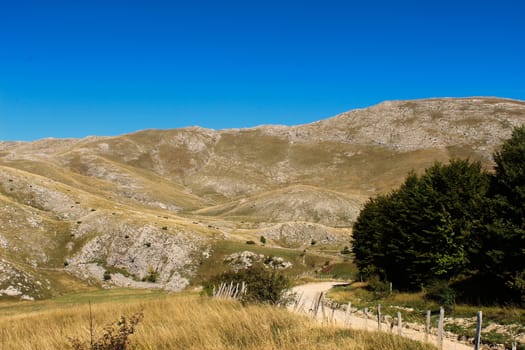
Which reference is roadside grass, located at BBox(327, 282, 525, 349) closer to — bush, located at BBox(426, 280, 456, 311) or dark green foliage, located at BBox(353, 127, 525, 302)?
bush, located at BBox(426, 280, 456, 311)

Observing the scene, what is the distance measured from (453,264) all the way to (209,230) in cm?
5134

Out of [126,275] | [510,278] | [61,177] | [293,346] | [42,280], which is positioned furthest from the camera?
[61,177]

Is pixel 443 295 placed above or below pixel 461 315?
above

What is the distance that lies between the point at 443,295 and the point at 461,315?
3466 mm

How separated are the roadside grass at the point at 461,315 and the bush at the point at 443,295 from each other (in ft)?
1.25

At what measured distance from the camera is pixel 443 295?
85.5ft

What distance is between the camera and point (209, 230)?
75.3 m

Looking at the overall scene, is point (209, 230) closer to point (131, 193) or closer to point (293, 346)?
point (293, 346)

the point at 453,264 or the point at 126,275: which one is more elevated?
the point at 453,264

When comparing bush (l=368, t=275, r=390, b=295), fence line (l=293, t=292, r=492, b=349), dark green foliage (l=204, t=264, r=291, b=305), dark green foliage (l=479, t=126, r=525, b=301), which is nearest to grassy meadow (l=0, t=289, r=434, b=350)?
fence line (l=293, t=292, r=492, b=349)

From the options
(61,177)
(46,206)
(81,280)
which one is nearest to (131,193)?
(61,177)

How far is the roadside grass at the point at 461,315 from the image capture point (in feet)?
57.2

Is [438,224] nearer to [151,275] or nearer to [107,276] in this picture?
[151,275]

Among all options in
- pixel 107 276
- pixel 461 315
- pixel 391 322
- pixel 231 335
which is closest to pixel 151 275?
pixel 107 276
